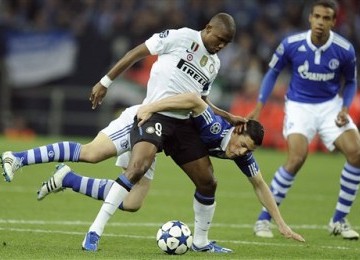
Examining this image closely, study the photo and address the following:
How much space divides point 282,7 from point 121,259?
18.7m

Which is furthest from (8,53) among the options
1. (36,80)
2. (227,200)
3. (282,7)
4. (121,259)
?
(121,259)

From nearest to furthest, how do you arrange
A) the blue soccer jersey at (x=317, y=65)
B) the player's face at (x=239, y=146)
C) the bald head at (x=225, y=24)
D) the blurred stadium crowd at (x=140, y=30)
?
1. the player's face at (x=239, y=146)
2. the bald head at (x=225, y=24)
3. the blue soccer jersey at (x=317, y=65)
4. the blurred stadium crowd at (x=140, y=30)

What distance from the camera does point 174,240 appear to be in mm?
9633

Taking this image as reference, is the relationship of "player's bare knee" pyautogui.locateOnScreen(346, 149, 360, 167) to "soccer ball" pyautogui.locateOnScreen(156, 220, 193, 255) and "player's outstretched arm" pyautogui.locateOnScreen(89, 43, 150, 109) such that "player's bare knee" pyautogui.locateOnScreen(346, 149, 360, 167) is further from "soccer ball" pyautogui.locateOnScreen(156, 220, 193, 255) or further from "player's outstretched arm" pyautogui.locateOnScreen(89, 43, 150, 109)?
"player's outstretched arm" pyautogui.locateOnScreen(89, 43, 150, 109)

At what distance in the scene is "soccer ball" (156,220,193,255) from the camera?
31.6 ft

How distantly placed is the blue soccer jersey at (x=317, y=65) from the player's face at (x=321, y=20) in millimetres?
206

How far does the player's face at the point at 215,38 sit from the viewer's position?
33.0ft

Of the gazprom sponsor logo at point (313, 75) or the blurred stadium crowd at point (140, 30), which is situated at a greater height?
the blurred stadium crowd at point (140, 30)

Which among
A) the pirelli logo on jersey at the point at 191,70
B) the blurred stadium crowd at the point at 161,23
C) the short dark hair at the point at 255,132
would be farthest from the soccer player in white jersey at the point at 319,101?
the blurred stadium crowd at the point at 161,23

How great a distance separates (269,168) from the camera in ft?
66.1

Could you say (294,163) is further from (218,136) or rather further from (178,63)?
(178,63)

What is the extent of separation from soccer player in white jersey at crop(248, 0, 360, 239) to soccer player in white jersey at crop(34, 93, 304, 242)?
181cm

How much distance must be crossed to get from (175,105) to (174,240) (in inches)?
48.9

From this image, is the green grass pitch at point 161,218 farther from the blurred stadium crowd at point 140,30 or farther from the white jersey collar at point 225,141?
the blurred stadium crowd at point 140,30
